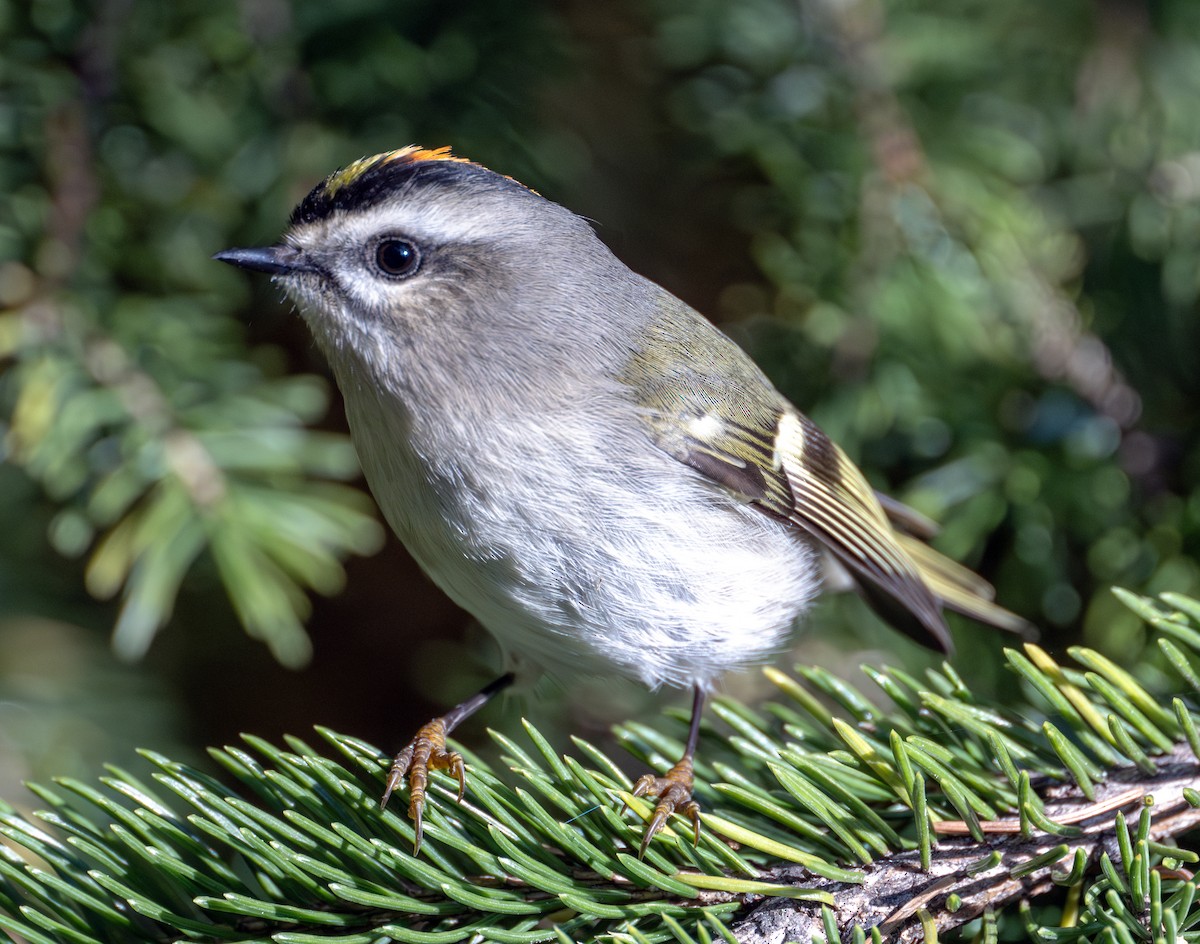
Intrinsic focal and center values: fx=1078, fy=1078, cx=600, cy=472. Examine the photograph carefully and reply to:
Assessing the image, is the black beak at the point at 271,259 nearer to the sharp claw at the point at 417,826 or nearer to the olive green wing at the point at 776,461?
the olive green wing at the point at 776,461

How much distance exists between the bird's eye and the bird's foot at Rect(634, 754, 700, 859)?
2.30 ft

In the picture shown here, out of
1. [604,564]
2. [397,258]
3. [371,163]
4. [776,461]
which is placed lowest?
[604,564]

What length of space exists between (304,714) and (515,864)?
4.48 feet

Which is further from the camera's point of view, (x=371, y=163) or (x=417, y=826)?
(x=371, y=163)

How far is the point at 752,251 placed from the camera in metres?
1.76

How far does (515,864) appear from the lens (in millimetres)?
938

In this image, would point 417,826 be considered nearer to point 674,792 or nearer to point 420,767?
point 420,767

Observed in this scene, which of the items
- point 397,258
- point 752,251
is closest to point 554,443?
point 397,258

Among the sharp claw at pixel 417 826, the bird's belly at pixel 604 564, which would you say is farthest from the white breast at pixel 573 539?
the sharp claw at pixel 417 826

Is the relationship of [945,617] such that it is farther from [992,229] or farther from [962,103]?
[962,103]

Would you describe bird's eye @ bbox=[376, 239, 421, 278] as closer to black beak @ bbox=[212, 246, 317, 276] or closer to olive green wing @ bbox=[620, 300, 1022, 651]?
black beak @ bbox=[212, 246, 317, 276]

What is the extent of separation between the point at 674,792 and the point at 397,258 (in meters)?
0.74

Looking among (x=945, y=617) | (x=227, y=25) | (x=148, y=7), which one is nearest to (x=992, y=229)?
(x=945, y=617)

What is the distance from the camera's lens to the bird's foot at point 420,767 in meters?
1.07
